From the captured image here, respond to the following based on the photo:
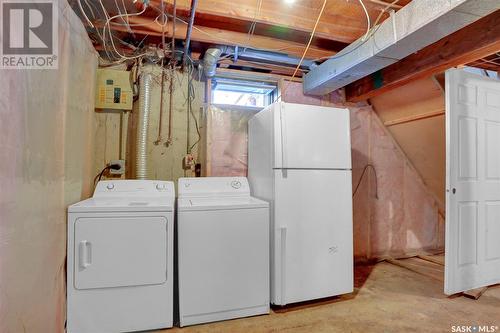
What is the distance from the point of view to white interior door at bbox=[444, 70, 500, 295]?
2.30 metres

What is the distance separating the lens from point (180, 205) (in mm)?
1927

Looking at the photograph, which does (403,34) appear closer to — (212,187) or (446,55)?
(446,55)

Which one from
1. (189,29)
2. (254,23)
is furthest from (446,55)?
(189,29)

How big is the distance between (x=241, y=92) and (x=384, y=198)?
7.29 ft

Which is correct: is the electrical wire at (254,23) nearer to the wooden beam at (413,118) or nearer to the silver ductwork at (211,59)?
the silver ductwork at (211,59)

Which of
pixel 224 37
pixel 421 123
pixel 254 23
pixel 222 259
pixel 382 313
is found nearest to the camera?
pixel 222 259

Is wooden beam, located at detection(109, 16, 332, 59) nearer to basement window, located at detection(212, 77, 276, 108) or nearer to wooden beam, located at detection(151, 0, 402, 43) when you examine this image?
wooden beam, located at detection(151, 0, 402, 43)

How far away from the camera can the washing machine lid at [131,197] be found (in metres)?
1.79

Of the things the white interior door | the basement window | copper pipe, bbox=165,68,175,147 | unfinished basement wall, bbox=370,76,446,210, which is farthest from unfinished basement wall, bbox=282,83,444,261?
copper pipe, bbox=165,68,175,147

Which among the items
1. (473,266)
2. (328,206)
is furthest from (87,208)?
(473,266)

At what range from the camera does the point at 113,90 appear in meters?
2.43

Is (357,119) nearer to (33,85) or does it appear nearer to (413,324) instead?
(413,324)

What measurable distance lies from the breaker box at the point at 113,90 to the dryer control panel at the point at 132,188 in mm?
732

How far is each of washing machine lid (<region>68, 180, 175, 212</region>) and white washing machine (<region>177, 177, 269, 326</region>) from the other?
0.17 metres
